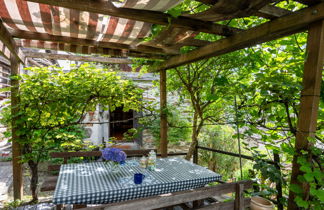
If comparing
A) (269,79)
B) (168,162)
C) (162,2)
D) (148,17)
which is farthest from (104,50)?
(269,79)

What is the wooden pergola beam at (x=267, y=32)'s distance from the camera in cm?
148

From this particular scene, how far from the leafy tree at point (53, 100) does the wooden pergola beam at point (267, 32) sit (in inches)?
63.1

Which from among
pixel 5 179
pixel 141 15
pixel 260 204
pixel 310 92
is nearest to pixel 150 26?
pixel 141 15

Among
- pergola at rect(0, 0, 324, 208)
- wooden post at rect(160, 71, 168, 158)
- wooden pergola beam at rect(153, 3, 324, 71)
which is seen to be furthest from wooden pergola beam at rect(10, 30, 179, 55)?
wooden post at rect(160, 71, 168, 158)

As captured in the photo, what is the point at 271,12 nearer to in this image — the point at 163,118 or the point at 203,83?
the point at 203,83

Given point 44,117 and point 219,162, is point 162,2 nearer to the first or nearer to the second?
point 44,117

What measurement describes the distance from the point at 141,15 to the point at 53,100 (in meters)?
2.14

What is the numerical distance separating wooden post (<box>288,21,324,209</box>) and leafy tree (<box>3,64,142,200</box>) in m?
2.59

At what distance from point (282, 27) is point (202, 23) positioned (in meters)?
0.68

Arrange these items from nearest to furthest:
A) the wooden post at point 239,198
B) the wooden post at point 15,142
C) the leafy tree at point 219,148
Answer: the wooden post at point 239,198, the wooden post at point 15,142, the leafy tree at point 219,148

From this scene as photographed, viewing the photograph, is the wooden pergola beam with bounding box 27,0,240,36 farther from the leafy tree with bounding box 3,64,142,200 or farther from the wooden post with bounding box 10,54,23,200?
the wooden post with bounding box 10,54,23,200

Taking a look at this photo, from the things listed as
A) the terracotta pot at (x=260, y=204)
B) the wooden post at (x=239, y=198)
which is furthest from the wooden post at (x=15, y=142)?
the terracotta pot at (x=260, y=204)

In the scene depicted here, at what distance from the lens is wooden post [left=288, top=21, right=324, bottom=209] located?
58.2 inches

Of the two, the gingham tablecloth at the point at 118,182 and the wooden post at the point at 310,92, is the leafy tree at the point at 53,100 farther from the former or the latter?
the wooden post at the point at 310,92
